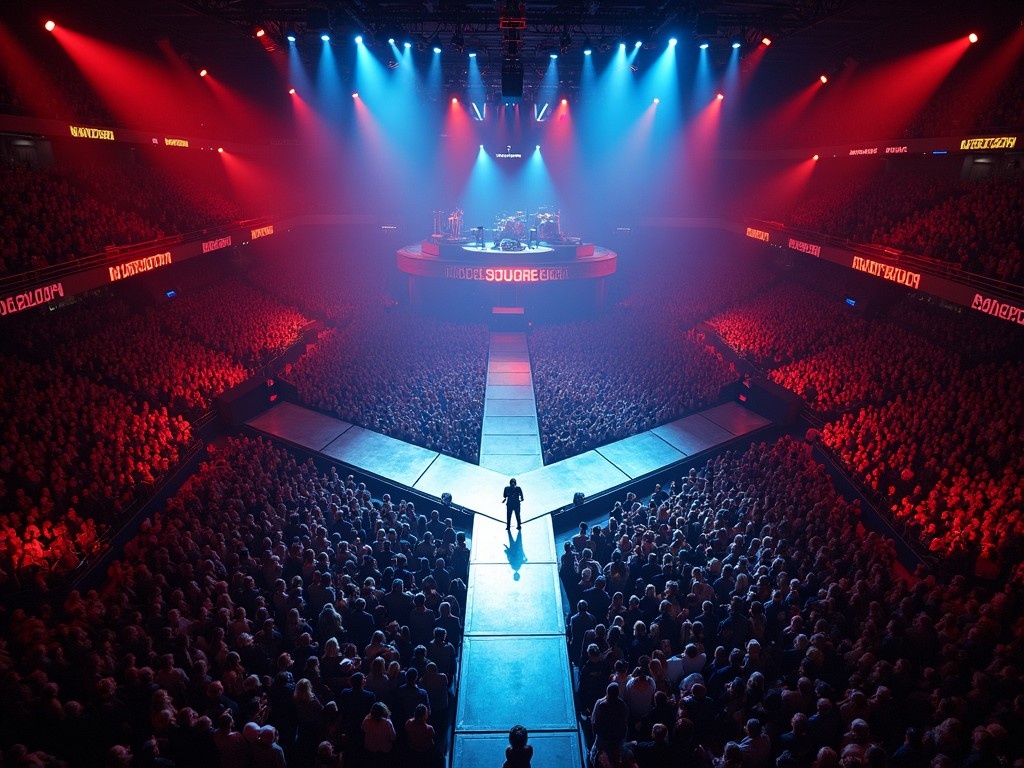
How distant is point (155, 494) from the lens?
12.6m

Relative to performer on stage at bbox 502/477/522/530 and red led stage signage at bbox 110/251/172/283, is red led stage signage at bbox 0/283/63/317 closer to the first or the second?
red led stage signage at bbox 110/251/172/283

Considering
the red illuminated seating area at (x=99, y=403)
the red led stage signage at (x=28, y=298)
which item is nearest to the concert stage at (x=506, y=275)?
the red illuminated seating area at (x=99, y=403)

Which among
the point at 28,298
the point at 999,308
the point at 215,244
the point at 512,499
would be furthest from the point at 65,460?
the point at 999,308

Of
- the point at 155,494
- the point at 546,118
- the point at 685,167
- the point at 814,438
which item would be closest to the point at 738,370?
the point at 814,438

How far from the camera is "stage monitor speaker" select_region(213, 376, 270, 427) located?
16.6 m

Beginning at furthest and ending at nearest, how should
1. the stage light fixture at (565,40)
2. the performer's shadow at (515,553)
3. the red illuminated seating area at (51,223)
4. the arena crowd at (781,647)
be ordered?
the stage light fixture at (565,40), the red illuminated seating area at (51,223), the performer's shadow at (515,553), the arena crowd at (781,647)

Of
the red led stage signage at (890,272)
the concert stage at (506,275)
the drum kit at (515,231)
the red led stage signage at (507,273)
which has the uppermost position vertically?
the drum kit at (515,231)

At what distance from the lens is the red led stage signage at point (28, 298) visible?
12.4 meters

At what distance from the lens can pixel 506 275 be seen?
26453mm

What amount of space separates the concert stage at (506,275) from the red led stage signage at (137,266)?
1170cm

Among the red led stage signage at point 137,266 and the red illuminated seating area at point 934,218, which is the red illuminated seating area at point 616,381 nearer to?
the red illuminated seating area at point 934,218

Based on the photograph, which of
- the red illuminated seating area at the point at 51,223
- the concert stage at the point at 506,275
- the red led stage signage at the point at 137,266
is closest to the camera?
the red illuminated seating area at the point at 51,223

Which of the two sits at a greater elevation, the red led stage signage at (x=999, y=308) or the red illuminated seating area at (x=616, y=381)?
the red illuminated seating area at (x=616, y=381)

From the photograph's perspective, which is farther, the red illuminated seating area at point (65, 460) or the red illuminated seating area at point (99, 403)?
the red illuminated seating area at point (99, 403)
